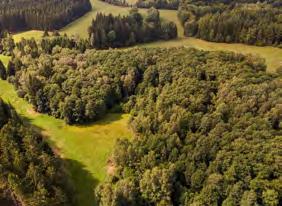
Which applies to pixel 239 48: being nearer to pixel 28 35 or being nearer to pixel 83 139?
pixel 83 139

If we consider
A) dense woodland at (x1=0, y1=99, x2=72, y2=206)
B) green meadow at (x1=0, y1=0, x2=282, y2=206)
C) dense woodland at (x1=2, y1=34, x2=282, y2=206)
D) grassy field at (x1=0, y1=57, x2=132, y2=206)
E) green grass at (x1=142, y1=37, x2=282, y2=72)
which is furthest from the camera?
green grass at (x1=142, y1=37, x2=282, y2=72)

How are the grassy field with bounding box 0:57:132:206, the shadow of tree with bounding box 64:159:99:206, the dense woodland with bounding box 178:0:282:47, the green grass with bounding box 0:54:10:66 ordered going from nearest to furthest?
the shadow of tree with bounding box 64:159:99:206 < the grassy field with bounding box 0:57:132:206 < the green grass with bounding box 0:54:10:66 < the dense woodland with bounding box 178:0:282:47

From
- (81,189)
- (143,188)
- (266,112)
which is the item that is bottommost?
(81,189)

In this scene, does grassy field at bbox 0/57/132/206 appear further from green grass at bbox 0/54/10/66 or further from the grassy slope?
the grassy slope

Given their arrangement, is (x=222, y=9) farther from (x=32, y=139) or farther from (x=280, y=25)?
(x=32, y=139)

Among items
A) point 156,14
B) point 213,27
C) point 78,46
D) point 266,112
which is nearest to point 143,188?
point 266,112

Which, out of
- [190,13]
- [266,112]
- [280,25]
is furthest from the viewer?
[190,13]

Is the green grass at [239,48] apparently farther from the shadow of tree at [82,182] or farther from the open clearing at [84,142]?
the shadow of tree at [82,182]

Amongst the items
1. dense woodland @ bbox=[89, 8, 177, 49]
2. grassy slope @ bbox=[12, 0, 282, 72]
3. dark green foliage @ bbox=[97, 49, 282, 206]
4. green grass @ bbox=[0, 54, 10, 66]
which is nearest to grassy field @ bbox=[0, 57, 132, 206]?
dark green foliage @ bbox=[97, 49, 282, 206]
